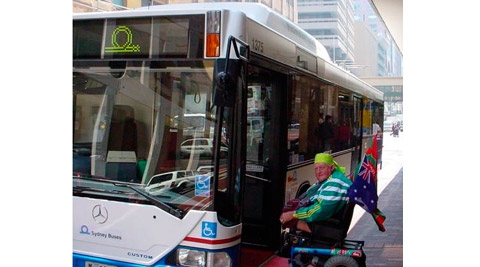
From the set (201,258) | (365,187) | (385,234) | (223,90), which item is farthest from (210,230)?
(385,234)

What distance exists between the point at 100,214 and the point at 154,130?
846 millimetres

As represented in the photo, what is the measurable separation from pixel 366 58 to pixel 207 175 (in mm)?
68379

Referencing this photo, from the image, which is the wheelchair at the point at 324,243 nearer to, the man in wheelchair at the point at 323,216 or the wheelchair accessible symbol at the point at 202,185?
the man in wheelchair at the point at 323,216

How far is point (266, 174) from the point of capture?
593 centimetres

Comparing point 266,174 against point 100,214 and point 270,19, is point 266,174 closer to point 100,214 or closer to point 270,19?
point 270,19

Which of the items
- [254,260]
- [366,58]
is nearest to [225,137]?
[254,260]

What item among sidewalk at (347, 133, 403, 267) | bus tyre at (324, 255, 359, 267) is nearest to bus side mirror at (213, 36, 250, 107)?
bus tyre at (324, 255, 359, 267)

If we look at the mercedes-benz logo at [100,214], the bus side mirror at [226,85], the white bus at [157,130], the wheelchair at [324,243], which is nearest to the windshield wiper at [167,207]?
the white bus at [157,130]

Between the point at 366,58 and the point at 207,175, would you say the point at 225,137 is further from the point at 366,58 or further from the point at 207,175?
the point at 366,58

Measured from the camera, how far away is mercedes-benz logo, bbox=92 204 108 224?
14.6ft

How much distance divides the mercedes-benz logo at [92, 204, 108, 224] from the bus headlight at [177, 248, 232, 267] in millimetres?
699

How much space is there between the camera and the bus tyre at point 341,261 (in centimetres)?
470

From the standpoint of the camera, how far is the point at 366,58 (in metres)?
69.8
